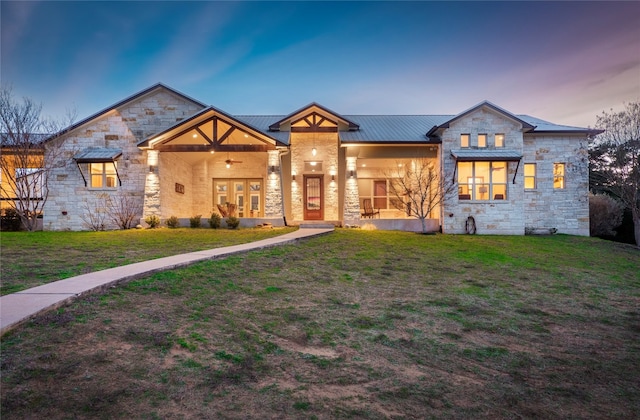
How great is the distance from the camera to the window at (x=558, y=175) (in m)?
16.9

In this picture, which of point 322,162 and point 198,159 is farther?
point 198,159

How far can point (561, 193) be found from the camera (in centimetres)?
1680

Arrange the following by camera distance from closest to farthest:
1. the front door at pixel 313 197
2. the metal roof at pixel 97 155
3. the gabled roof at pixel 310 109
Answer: the metal roof at pixel 97 155
the gabled roof at pixel 310 109
the front door at pixel 313 197

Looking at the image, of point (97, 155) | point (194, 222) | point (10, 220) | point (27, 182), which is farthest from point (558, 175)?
point (10, 220)

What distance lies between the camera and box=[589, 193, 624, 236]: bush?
60.7ft

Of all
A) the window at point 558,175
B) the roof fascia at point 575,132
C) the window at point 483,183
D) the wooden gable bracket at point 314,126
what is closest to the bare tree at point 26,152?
the wooden gable bracket at point 314,126

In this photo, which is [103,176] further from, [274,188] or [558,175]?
[558,175]

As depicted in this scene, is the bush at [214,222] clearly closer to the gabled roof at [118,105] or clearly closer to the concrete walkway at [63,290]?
the gabled roof at [118,105]

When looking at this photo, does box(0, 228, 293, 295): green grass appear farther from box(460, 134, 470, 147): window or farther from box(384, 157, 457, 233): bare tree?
box(460, 134, 470, 147): window

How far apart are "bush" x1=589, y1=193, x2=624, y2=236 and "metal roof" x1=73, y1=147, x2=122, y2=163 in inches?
1004

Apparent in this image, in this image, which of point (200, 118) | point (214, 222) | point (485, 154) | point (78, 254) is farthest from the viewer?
point (485, 154)

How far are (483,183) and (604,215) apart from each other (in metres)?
8.32

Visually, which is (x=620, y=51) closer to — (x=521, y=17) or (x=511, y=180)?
(x=521, y=17)

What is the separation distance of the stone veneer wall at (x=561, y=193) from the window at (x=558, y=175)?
0.18 metres
